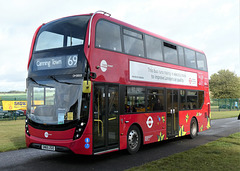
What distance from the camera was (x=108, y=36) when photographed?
873 cm

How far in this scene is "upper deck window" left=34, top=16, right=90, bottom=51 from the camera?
322 inches

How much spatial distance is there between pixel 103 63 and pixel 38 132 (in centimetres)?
272

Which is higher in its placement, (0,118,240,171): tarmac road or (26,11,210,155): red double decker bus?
(26,11,210,155): red double decker bus

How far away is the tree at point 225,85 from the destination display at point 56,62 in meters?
68.3

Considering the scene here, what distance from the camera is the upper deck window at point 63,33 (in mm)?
8172

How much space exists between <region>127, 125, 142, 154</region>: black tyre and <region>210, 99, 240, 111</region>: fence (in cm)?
4197

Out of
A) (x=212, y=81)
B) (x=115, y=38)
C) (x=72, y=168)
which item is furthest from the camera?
(x=212, y=81)

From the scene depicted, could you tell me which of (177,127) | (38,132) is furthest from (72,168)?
(177,127)

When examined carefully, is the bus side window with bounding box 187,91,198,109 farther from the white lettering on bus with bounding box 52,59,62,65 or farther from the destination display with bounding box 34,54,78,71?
the white lettering on bus with bounding box 52,59,62,65

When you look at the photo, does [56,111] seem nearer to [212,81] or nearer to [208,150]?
[208,150]

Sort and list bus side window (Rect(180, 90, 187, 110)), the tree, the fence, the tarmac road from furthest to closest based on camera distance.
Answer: the tree
the fence
bus side window (Rect(180, 90, 187, 110))
the tarmac road

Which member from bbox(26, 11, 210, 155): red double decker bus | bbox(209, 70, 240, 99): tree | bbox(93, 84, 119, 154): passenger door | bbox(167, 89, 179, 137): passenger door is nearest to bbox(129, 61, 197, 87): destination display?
bbox(26, 11, 210, 155): red double decker bus

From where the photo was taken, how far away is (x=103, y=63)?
330 inches

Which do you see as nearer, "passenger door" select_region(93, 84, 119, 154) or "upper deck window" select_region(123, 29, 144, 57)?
"passenger door" select_region(93, 84, 119, 154)
